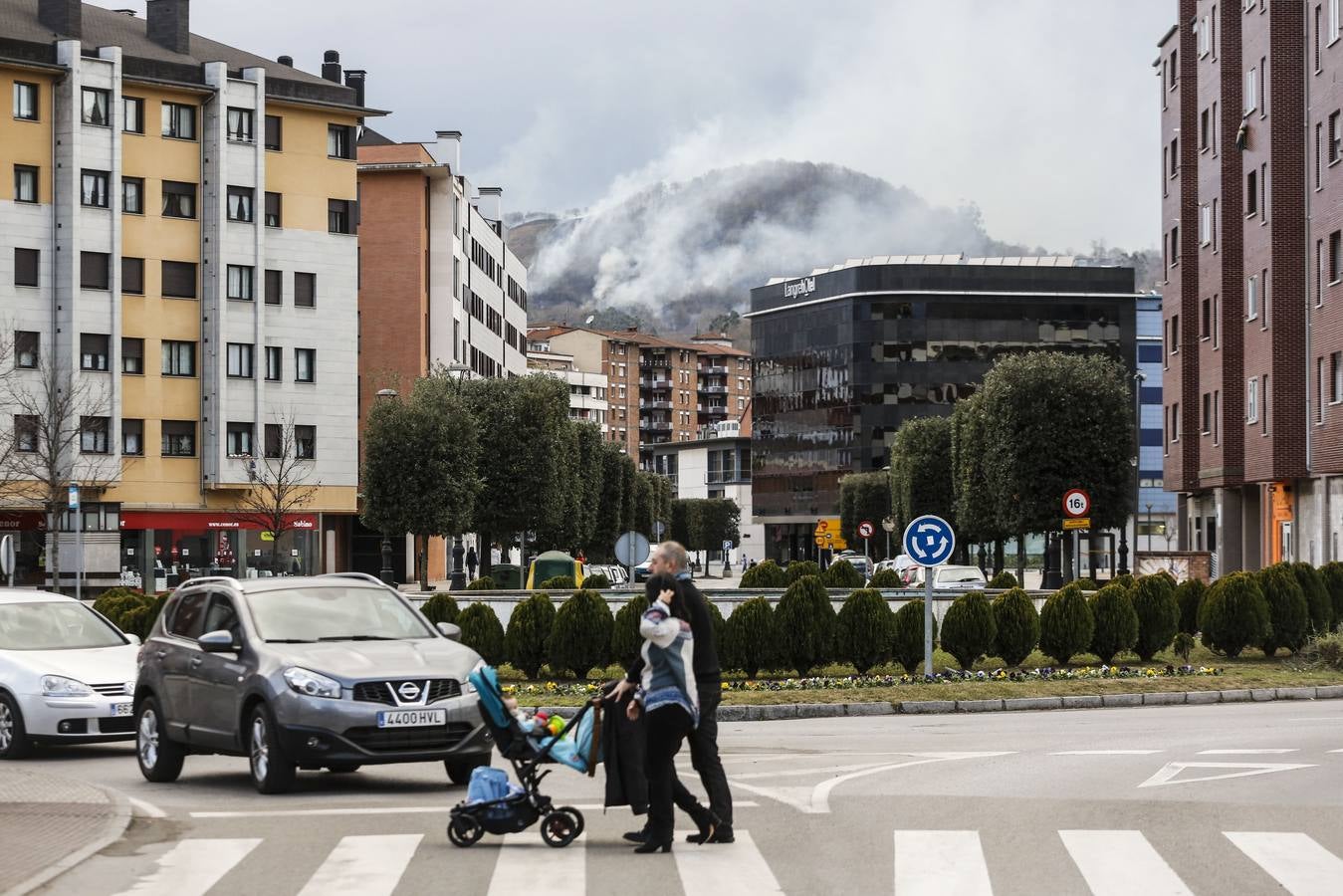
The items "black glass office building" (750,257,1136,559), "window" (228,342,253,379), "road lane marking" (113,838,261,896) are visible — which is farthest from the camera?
"black glass office building" (750,257,1136,559)

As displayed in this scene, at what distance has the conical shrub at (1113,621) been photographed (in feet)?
93.3

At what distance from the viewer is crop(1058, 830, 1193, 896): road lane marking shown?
31.3 ft

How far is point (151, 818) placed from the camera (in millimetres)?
12828

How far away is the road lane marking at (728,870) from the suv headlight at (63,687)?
26.8 feet

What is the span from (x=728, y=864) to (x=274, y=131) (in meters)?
69.2

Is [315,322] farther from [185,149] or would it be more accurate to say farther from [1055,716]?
[1055,716]

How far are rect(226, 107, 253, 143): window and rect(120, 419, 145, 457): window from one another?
1128 centimetres

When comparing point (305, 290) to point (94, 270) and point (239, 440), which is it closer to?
point (239, 440)

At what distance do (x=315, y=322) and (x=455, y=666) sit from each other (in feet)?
211

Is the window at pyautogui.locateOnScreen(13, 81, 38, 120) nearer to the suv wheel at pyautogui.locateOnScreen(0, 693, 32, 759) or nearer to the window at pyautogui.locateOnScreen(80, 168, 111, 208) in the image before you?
the window at pyautogui.locateOnScreen(80, 168, 111, 208)

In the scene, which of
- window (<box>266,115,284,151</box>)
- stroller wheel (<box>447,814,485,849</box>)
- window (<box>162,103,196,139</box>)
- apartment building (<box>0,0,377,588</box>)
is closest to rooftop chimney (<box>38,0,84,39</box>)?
apartment building (<box>0,0,377,588</box>)

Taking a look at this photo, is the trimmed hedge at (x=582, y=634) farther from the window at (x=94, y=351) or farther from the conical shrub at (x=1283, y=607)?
the window at (x=94, y=351)

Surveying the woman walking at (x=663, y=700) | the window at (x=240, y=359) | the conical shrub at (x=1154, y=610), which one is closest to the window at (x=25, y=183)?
the window at (x=240, y=359)

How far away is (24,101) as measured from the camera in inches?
2773
